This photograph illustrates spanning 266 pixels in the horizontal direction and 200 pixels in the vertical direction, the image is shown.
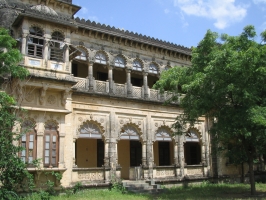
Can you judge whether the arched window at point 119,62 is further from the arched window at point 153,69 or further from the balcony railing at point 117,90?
the arched window at point 153,69

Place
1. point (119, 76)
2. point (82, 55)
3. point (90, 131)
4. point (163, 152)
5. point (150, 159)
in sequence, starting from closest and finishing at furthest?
point (90, 131) < point (82, 55) < point (150, 159) < point (119, 76) < point (163, 152)

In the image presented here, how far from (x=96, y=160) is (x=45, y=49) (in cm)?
832

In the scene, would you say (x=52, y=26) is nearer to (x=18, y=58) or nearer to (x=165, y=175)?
(x=18, y=58)

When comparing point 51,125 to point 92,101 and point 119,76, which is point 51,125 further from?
point 119,76

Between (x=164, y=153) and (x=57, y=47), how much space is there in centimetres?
1169

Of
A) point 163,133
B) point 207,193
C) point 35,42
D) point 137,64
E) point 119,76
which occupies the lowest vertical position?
point 207,193

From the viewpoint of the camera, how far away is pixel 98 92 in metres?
18.2

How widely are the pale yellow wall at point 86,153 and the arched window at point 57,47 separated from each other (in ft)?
20.5

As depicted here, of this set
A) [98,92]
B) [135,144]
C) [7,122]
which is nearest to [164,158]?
[135,144]

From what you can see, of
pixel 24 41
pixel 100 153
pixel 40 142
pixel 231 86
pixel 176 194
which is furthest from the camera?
pixel 100 153

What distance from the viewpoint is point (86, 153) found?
2070 centimetres

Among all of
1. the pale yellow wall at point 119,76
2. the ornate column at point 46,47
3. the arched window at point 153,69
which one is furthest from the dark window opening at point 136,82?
the ornate column at point 46,47

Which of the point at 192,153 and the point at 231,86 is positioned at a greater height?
the point at 231,86

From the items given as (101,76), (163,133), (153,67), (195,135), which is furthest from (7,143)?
(195,135)
